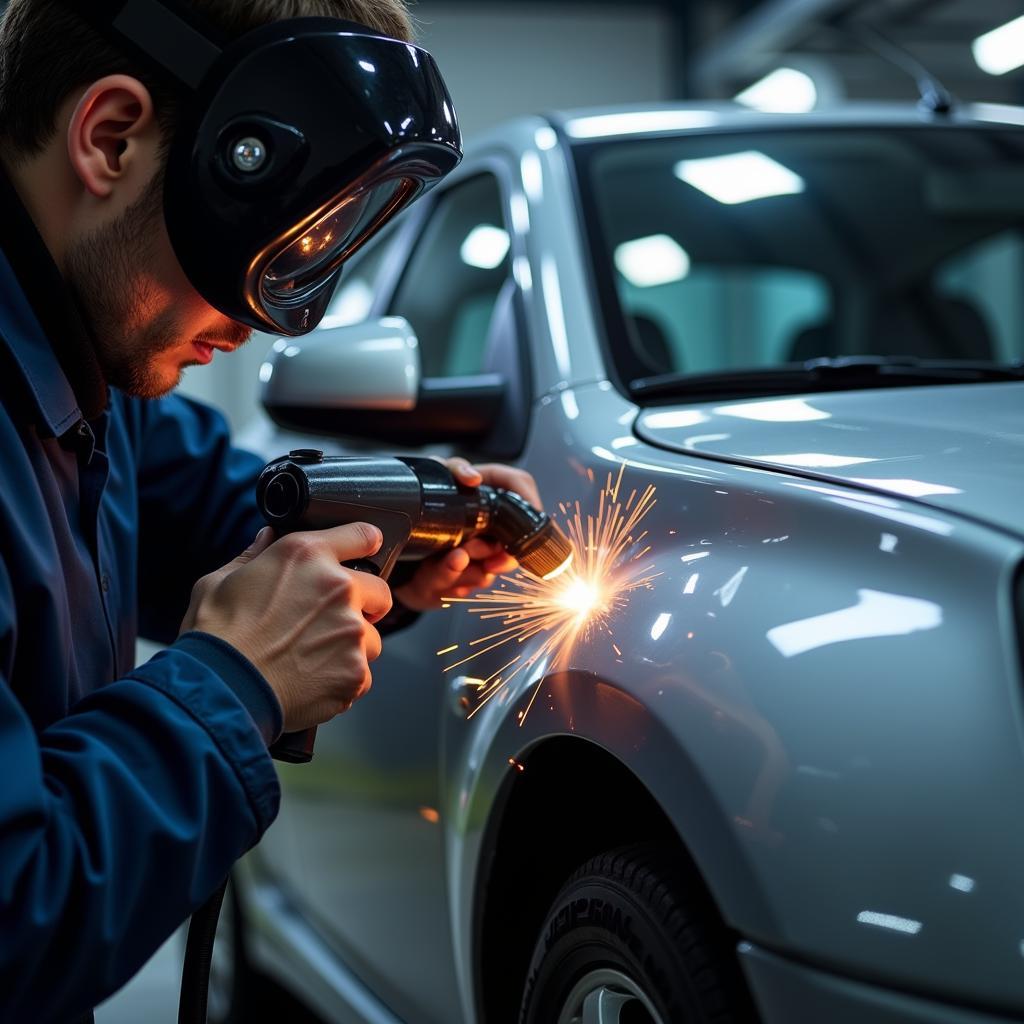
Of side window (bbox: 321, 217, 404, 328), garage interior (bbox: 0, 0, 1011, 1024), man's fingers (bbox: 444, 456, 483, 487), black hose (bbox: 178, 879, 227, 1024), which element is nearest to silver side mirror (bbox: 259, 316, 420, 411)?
man's fingers (bbox: 444, 456, 483, 487)

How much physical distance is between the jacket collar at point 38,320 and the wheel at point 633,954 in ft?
2.18

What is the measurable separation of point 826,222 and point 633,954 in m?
2.28

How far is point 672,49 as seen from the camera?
9.80 meters

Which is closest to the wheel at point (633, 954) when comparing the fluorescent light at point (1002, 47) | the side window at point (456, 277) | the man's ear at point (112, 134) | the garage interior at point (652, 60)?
the man's ear at point (112, 134)

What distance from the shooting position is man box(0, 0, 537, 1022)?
3.17 feet

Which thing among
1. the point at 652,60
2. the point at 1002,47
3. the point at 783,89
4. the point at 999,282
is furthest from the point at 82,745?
the point at 652,60

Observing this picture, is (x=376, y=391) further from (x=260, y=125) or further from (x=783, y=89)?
(x=783, y=89)

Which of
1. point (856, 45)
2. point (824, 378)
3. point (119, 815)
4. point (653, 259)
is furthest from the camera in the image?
point (856, 45)

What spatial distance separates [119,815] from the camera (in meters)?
0.99

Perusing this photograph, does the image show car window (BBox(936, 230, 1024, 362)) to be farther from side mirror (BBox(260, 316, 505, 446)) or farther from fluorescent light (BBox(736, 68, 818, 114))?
side mirror (BBox(260, 316, 505, 446))

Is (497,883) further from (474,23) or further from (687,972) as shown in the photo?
(474,23)

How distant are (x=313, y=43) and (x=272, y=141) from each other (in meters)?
0.09

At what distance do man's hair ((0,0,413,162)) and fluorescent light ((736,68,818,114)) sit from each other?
6.75 m

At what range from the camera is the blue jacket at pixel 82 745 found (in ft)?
3.11
